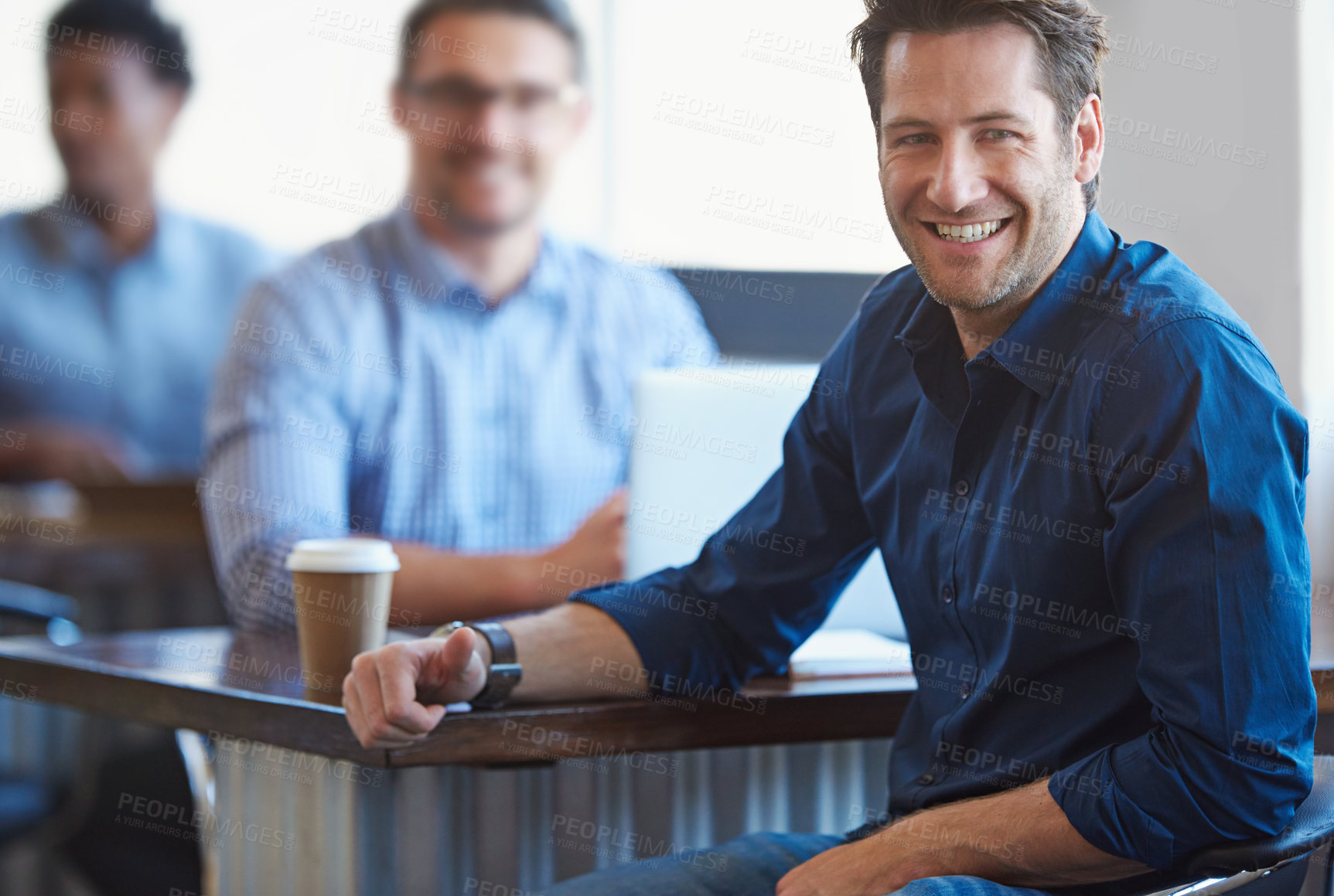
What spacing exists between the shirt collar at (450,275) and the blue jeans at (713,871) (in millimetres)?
1466

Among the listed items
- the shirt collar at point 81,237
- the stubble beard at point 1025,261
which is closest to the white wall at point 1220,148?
the stubble beard at point 1025,261

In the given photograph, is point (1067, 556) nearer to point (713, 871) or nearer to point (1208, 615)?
point (1208, 615)

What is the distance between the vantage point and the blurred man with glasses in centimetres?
214

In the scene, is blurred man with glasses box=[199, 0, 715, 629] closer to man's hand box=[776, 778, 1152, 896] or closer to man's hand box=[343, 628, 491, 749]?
man's hand box=[343, 628, 491, 749]

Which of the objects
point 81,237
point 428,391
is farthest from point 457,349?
point 81,237

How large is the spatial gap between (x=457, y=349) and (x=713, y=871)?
4.72 feet

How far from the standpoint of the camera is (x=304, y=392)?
218 cm

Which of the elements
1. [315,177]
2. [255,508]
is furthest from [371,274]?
[315,177]

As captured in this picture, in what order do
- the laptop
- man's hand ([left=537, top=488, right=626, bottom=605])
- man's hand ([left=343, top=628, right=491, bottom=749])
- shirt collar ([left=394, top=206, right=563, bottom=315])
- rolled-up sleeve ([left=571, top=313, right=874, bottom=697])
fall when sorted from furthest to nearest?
shirt collar ([left=394, top=206, right=563, bottom=315]) < man's hand ([left=537, top=488, right=626, bottom=605]) < the laptop < rolled-up sleeve ([left=571, top=313, right=874, bottom=697]) < man's hand ([left=343, top=628, right=491, bottom=749])

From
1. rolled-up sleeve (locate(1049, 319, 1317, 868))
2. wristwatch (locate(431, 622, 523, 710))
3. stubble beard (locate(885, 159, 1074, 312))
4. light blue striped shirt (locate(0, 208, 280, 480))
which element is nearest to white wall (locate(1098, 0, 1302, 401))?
stubble beard (locate(885, 159, 1074, 312))

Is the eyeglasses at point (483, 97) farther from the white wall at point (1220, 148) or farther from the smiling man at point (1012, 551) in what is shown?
the smiling man at point (1012, 551)

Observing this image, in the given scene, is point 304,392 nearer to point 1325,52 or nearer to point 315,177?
point 315,177

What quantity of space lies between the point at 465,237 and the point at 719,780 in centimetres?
152

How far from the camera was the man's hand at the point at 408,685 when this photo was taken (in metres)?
1.09
